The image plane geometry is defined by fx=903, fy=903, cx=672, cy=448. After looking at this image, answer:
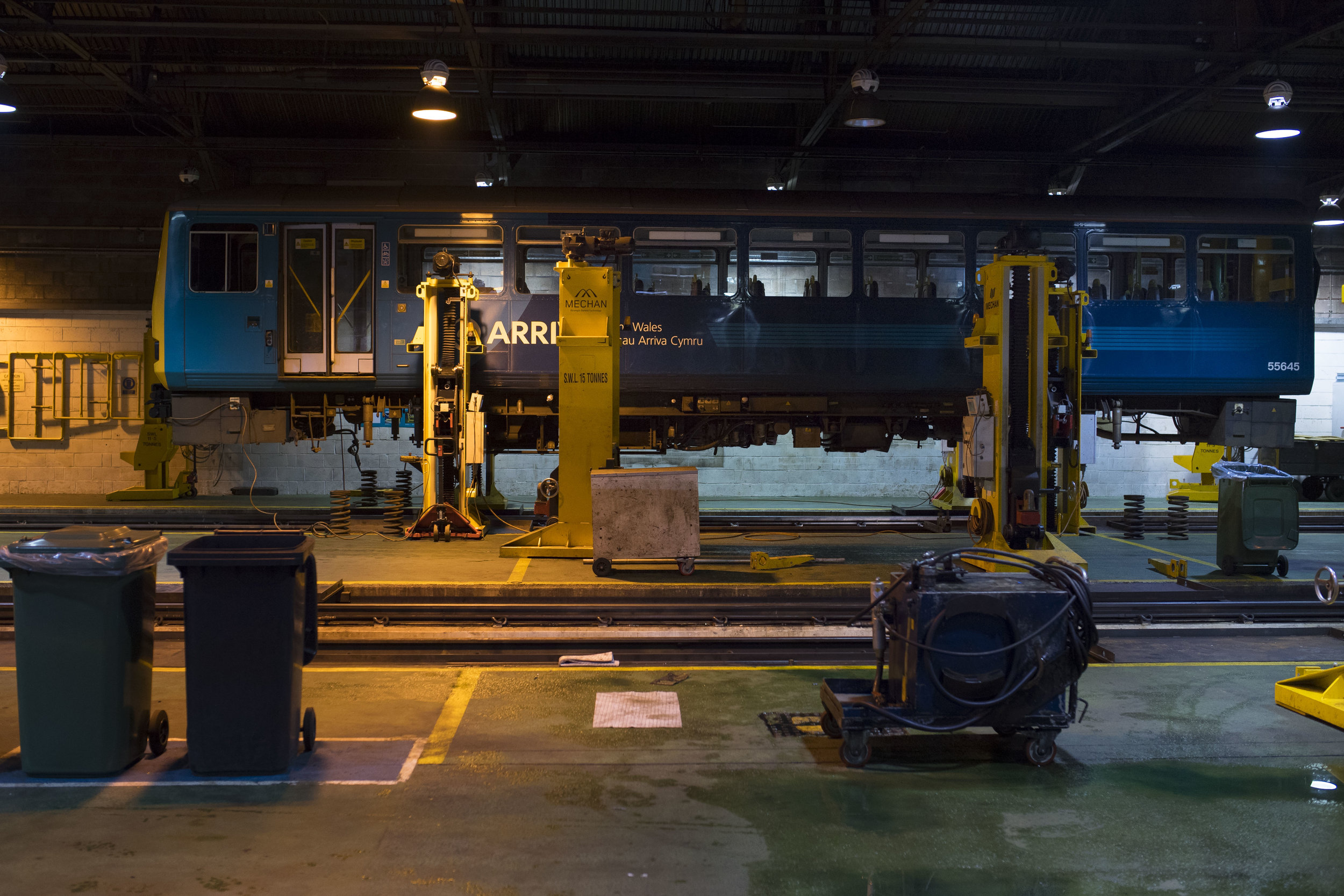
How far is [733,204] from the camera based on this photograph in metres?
10.5

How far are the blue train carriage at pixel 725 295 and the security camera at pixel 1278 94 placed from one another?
60.9 inches

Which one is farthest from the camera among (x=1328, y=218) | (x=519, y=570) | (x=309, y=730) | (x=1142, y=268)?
(x=1328, y=218)

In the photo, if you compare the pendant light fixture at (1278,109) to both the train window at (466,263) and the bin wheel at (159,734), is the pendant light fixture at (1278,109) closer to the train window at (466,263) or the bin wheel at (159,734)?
the train window at (466,263)

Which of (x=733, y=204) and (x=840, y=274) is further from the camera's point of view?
(x=840, y=274)

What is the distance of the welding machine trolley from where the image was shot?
3.92m

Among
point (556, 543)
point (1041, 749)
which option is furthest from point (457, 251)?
point (1041, 749)

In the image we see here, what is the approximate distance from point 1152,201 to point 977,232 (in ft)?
7.50

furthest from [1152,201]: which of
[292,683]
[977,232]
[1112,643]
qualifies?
[292,683]

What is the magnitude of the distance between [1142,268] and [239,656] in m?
10.9

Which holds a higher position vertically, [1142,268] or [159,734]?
[1142,268]

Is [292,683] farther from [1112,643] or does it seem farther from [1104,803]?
[1112,643]

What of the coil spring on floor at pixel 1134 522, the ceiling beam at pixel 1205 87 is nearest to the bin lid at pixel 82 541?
the coil spring on floor at pixel 1134 522

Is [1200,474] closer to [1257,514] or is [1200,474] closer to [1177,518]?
[1177,518]

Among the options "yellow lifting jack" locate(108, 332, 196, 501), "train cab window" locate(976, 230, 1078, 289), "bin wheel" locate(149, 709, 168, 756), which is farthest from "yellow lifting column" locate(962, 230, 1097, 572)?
"yellow lifting jack" locate(108, 332, 196, 501)
